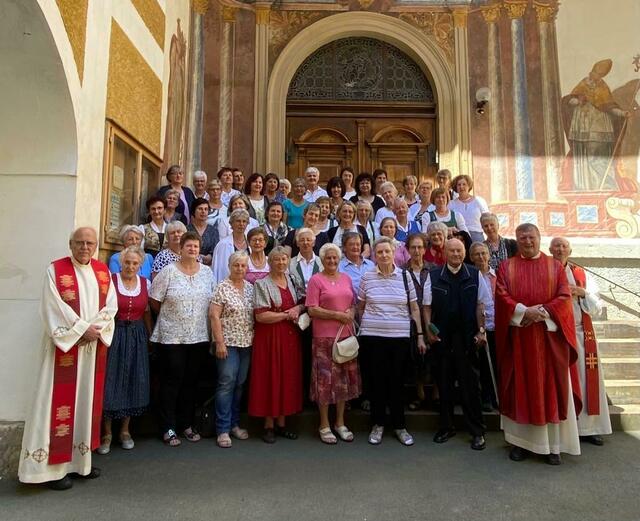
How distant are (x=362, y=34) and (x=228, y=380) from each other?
21.4 feet

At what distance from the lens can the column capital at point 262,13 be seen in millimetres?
7781

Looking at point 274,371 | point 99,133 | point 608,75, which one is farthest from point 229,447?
point 608,75

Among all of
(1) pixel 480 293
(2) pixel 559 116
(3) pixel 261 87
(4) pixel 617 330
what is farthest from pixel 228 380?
(2) pixel 559 116

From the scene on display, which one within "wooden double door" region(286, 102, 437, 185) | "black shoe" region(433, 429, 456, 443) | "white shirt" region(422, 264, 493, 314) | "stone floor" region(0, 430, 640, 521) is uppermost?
"wooden double door" region(286, 102, 437, 185)

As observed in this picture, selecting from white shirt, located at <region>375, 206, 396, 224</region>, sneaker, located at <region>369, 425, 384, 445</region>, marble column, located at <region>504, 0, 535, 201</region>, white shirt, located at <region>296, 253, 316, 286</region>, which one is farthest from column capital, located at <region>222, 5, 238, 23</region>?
sneaker, located at <region>369, 425, 384, 445</region>

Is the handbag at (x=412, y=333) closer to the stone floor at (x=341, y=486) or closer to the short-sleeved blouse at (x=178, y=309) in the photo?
the stone floor at (x=341, y=486)

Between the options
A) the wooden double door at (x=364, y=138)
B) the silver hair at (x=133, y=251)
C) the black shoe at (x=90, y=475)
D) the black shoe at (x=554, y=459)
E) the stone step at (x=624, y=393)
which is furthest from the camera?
the wooden double door at (x=364, y=138)

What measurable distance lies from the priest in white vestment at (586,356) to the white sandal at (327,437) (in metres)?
1.95

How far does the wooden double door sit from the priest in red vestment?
470 centimetres

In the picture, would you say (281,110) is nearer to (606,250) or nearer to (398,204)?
(398,204)

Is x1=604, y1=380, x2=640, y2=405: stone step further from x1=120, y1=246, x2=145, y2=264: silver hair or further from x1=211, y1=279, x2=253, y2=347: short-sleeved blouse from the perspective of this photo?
x1=120, y1=246, x2=145, y2=264: silver hair

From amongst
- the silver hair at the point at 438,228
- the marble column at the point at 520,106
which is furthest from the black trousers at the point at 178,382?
the marble column at the point at 520,106

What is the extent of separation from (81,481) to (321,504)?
5.27ft

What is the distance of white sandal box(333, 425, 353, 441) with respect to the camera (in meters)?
3.85
